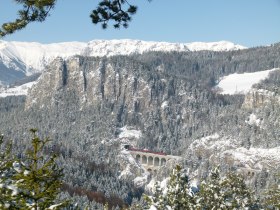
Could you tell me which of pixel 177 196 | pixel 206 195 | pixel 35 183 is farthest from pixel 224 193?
pixel 35 183

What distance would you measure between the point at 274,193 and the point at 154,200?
386 inches

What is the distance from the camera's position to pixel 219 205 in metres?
39.3

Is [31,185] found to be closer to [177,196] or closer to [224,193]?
[177,196]

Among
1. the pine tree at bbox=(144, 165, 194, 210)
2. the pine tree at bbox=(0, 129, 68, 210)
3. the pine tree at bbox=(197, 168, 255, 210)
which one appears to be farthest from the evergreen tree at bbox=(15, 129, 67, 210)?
the pine tree at bbox=(197, 168, 255, 210)

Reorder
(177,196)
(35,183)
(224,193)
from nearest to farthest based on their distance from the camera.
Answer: (35,183)
(177,196)
(224,193)

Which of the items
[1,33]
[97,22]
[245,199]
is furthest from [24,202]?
[245,199]

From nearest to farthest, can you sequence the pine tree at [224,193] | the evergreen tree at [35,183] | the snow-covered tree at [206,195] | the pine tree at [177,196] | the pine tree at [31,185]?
the pine tree at [31,185] < the evergreen tree at [35,183] < the pine tree at [177,196] < the snow-covered tree at [206,195] < the pine tree at [224,193]

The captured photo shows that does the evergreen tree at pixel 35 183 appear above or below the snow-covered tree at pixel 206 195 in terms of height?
above

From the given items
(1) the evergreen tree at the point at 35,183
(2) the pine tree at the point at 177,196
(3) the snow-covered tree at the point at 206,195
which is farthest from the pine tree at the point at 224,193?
(1) the evergreen tree at the point at 35,183

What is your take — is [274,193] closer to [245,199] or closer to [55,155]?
[245,199]

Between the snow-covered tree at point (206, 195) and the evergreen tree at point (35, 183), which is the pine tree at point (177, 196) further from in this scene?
the evergreen tree at point (35, 183)

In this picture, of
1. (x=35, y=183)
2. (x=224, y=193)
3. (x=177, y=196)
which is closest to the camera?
(x=35, y=183)

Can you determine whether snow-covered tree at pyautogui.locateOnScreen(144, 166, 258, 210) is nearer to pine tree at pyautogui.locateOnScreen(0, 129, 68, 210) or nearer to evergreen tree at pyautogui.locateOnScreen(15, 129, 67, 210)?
pine tree at pyautogui.locateOnScreen(0, 129, 68, 210)

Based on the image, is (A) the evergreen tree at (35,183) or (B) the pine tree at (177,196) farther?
(B) the pine tree at (177,196)
